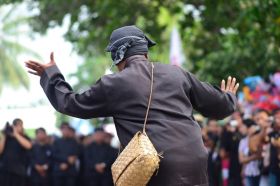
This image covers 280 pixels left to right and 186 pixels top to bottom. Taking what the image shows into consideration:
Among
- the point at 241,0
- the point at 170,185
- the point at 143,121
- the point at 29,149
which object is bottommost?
the point at 29,149

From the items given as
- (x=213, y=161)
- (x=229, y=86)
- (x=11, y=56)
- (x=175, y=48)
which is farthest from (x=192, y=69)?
(x=11, y=56)

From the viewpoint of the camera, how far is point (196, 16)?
64.2 ft

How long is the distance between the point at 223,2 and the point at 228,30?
9.30ft

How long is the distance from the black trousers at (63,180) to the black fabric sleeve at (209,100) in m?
14.0

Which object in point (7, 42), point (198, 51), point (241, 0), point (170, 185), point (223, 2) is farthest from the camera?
point (7, 42)

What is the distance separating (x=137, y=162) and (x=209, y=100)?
79 cm

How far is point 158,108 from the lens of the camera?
5250 mm

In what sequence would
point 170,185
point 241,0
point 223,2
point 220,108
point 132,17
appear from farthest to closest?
point 132,17, point 223,2, point 241,0, point 220,108, point 170,185

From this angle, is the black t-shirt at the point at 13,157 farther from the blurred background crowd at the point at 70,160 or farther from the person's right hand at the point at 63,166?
the person's right hand at the point at 63,166

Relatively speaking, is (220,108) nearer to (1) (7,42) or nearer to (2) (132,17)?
(2) (132,17)

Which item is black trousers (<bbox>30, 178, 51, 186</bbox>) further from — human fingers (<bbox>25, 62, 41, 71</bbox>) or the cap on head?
the cap on head

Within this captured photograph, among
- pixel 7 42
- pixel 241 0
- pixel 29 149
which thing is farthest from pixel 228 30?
pixel 7 42

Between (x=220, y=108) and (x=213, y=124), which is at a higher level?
(x=220, y=108)

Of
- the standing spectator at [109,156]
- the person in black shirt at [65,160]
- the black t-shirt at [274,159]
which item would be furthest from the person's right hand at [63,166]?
the black t-shirt at [274,159]
